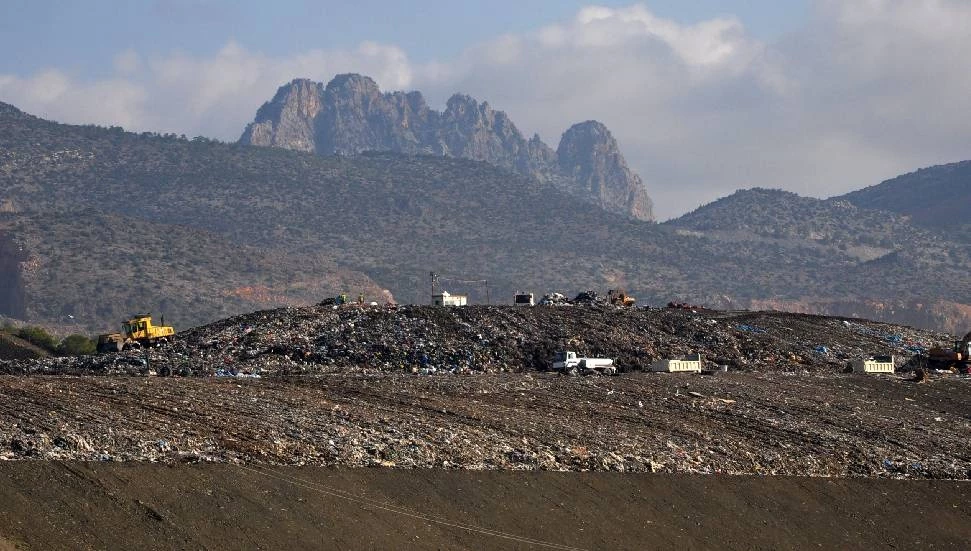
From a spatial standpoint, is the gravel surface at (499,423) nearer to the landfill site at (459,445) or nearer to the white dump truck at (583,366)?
→ the landfill site at (459,445)

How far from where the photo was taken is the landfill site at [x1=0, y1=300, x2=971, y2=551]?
27.0 meters

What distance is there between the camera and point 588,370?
52062 mm

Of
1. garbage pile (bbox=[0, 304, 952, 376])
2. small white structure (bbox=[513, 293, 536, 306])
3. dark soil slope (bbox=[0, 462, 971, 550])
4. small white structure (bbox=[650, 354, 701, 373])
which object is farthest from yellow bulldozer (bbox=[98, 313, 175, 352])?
dark soil slope (bbox=[0, 462, 971, 550])

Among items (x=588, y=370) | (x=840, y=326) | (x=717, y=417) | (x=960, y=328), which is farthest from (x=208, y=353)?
(x=960, y=328)

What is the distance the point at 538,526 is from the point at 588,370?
74.3 ft

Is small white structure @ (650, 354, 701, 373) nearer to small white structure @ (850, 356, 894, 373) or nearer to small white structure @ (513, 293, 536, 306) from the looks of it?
small white structure @ (850, 356, 894, 373)

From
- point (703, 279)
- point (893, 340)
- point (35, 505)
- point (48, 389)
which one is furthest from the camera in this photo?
point (703, 279)

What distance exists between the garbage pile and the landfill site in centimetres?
20

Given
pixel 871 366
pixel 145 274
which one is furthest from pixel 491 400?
pixel 145 274

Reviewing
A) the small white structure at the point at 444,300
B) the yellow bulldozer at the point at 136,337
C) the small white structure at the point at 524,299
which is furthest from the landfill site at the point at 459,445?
the small white structure at the point at 524,299

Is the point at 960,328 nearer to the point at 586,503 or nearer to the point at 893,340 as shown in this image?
the point at 893,340

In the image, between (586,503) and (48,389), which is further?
(48,389)

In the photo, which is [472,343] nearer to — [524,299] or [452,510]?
[524,299]

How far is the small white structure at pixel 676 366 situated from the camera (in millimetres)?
53562
